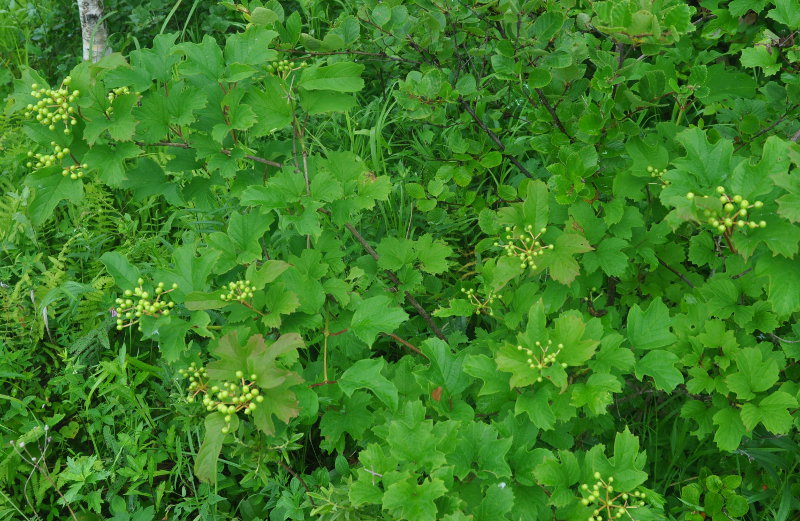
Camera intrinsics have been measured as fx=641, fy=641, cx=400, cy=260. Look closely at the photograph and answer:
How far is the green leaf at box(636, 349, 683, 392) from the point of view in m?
1.68

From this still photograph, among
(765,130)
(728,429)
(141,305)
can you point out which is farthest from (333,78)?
(728,429)

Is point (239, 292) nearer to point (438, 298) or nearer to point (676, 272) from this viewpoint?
point (438, 298)

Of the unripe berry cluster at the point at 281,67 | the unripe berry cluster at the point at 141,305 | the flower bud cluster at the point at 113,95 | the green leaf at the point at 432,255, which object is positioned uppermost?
the flower bud cluster at the point at 113,95

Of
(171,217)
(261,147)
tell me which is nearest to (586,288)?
(261,147)

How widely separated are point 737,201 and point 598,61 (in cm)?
64

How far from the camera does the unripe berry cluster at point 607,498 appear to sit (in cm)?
149

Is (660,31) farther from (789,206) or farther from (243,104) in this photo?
(243,104)

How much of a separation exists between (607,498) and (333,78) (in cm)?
133

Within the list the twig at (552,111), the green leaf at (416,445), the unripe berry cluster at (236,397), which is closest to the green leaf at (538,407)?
the green leaf at (416,445)

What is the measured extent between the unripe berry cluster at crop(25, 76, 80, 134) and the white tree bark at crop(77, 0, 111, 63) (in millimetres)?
2517

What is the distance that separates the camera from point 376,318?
1.82 meters

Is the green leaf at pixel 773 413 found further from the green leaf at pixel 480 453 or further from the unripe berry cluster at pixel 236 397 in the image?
the unripe berry cluster at pixel 236 397

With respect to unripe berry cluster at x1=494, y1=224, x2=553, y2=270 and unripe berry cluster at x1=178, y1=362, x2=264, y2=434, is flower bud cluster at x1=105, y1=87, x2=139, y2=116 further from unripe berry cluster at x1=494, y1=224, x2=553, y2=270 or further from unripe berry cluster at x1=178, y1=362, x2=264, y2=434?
unripe berry cluster at x1=494, y1=224, x2=553, y2=270

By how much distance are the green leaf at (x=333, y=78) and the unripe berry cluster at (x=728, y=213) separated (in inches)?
37.7
